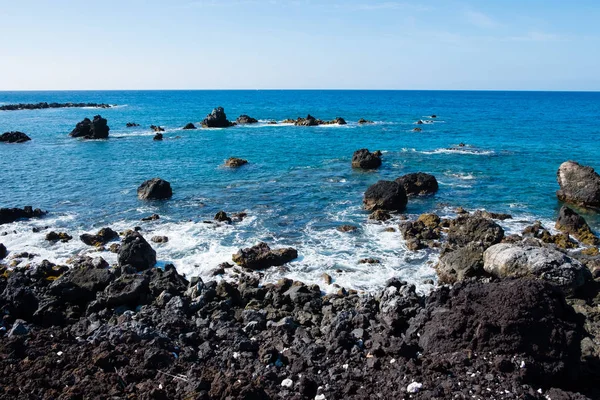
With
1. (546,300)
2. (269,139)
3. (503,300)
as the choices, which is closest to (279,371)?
(503,300)

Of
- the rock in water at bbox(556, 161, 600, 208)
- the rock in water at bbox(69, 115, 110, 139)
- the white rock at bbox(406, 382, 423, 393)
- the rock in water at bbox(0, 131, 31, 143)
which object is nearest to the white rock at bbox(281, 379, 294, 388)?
the white rock at bbox(406, 382, 423, 393)

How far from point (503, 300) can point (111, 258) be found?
20854 mm

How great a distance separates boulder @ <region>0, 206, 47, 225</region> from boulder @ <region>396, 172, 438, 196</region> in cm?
2823

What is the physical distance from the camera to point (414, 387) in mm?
11281

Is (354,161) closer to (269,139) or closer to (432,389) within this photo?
(269,139)

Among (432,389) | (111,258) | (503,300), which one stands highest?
(503,300)

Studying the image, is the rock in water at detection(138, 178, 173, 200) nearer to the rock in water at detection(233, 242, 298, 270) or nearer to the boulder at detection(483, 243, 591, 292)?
the rock in water at detection(233, 242, 298, 270)

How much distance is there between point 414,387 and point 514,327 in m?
3.36

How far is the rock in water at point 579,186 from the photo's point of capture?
34.4 metres

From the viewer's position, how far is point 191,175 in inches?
1875

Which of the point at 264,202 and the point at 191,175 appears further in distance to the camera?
the point at 191,175

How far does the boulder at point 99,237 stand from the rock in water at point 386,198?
18.0 m

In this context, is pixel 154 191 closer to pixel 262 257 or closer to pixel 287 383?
pixel 262 257

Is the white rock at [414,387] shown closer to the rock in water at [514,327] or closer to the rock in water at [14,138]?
the rock in water at [514,327]
